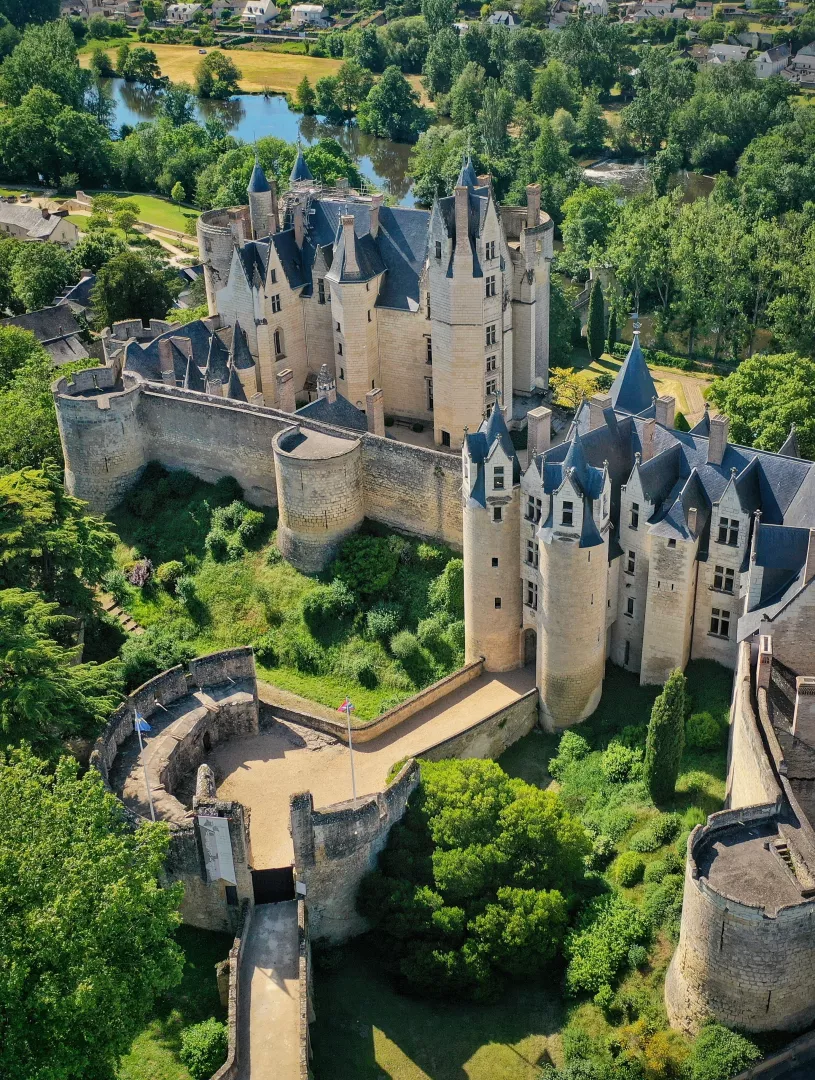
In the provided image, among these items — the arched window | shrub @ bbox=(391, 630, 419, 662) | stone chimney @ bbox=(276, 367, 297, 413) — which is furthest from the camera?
the arched window

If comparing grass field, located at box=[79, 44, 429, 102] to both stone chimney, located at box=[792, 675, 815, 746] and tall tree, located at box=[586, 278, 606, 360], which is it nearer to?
tall tree, located at box=[586, 278, 606, 360]

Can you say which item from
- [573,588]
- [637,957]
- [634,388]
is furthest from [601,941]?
[634,388]

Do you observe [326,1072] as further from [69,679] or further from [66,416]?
[66,416]

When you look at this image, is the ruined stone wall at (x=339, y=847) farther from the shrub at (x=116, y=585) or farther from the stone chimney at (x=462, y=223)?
the stone chimney at (x=462, y=223)

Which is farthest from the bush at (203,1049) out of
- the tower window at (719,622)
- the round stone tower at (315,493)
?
the round stone tower at (315,493)

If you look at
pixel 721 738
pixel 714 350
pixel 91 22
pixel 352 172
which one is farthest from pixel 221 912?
pixel 91 22

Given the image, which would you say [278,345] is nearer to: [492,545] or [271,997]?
[492,545]

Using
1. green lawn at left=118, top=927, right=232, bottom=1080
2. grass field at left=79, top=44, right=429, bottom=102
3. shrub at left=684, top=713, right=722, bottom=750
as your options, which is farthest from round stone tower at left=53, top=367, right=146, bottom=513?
grass field at left=79, top=44, right=429, bottom=102
